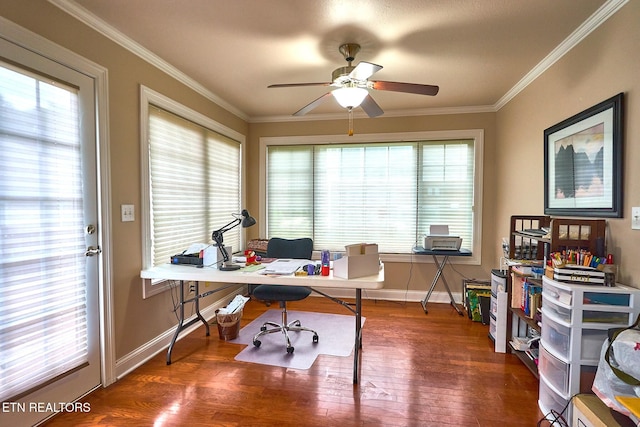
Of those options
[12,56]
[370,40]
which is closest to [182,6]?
[12,56]

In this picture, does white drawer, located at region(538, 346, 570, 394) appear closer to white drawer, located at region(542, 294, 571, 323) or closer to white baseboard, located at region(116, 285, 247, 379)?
white drawer, located at region(542, 294, 571, 323)

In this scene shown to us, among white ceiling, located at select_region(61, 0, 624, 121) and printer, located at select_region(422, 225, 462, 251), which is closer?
white ceiling, located at select_region(61, 0, 624, 121)

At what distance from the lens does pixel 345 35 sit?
7.03 ft

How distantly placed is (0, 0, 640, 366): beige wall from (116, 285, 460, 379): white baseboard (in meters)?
0.07

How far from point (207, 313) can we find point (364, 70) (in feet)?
9.31

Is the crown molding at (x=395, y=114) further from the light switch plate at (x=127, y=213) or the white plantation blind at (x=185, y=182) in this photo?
the light switch plate at (x=127, y=213)

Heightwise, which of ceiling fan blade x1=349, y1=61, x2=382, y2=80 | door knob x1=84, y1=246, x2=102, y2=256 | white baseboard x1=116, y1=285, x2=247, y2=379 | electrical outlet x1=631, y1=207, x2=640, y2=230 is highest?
ceiling fan blade x1=349, y1=61, x2=382, y2=80

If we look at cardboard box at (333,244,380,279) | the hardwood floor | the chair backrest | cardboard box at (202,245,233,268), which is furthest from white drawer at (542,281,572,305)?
cardboard box at (202,245,233,268)

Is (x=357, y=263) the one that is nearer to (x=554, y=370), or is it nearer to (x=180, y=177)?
(x=554, y=370)

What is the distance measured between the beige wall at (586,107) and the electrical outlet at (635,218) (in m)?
0.03

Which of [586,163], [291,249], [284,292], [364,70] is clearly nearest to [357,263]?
[284,292]

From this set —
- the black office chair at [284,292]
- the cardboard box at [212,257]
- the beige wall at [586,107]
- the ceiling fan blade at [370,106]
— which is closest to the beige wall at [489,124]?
the beige wall at [586,107]

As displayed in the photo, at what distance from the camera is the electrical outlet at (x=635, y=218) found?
1622 millimetres

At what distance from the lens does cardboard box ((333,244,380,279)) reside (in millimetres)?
2031
